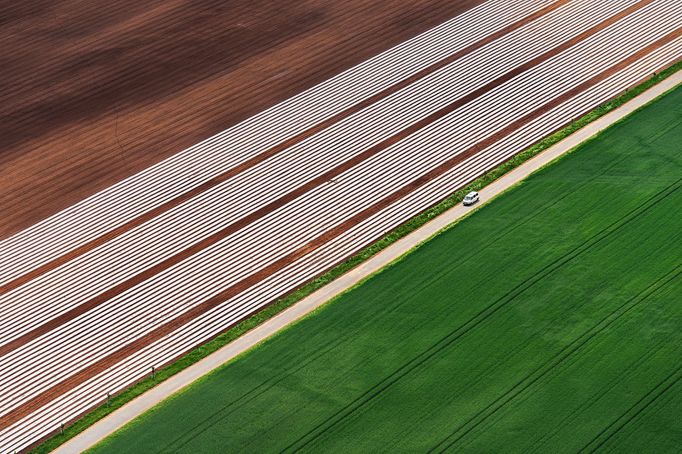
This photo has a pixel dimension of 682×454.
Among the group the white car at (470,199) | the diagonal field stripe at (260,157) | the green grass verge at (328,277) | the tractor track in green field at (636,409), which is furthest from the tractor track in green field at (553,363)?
the diagonal field stripe at (260,157)

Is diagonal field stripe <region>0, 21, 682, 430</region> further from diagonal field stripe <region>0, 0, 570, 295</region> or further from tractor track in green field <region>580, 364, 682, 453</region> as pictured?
tractor track in green field <region>580, 364, 682, 453</region>

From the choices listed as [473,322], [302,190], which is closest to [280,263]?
[302,190]

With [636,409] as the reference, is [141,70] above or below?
above

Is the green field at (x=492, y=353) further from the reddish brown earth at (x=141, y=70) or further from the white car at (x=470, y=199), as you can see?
the reddish brown earth at (x=141, y=70)

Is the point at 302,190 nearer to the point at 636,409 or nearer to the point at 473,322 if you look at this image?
the point at 473,322

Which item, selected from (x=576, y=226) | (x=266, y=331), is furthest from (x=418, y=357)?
(x=576, y=226)

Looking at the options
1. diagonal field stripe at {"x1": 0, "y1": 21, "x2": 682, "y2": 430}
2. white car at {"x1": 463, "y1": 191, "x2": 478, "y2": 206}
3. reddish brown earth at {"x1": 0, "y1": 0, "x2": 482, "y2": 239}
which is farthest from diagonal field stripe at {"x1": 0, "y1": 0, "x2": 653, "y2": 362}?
reddish brown earth at {"x1": 0, "y1": 0, "x2": 482, "y2": 239}
